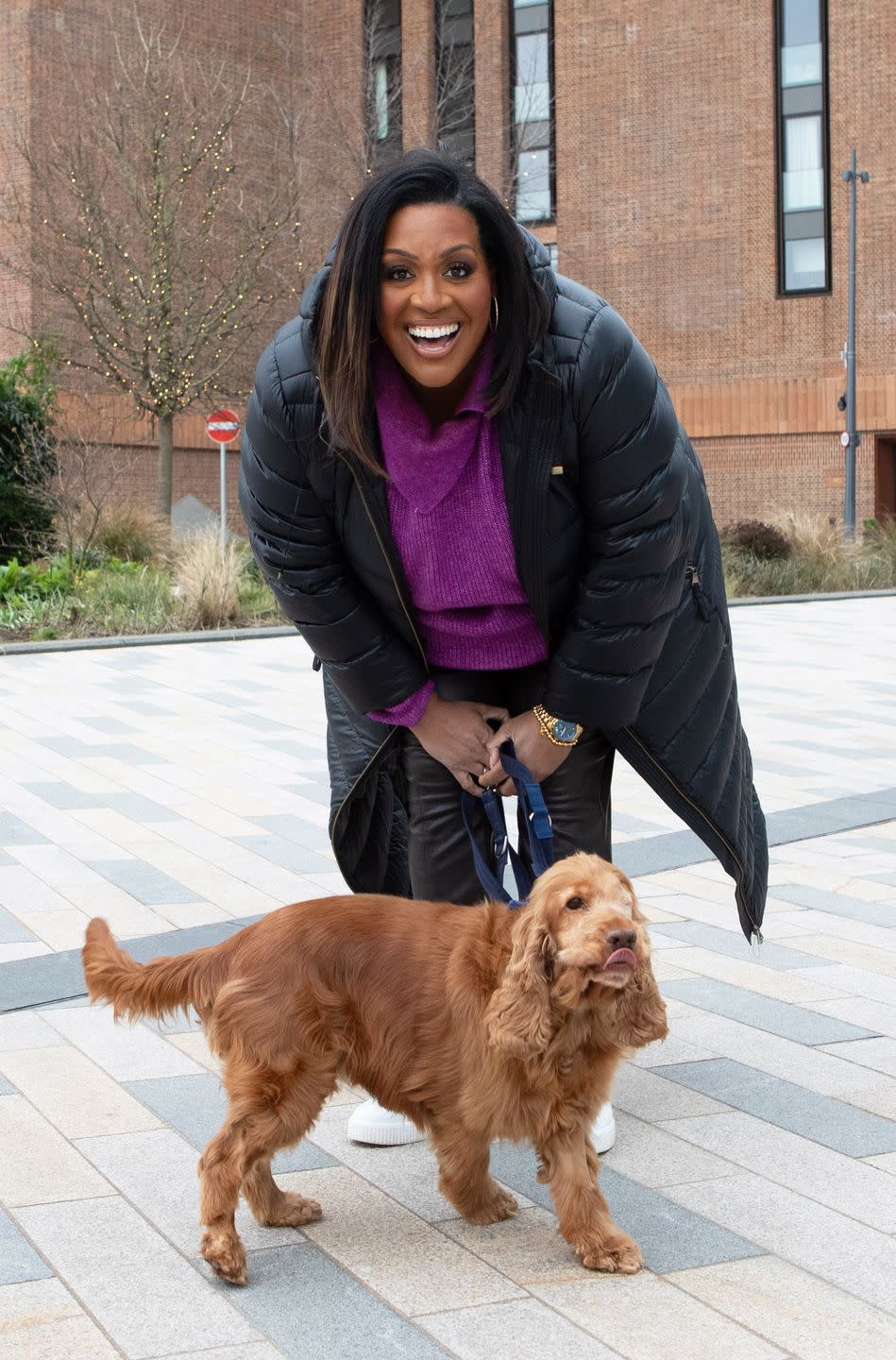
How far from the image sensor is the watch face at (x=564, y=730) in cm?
335

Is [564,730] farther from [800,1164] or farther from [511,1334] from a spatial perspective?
[511,1334]

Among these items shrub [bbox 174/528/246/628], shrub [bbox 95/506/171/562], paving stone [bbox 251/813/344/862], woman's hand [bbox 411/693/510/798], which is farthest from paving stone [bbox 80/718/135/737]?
shrub [bbox 95/506/171/562]

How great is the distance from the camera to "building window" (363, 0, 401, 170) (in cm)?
3186

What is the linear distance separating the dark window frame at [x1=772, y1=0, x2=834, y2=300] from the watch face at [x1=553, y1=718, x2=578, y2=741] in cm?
3242

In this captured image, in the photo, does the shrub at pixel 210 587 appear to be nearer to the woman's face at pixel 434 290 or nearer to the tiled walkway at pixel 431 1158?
the tiled walkway at pixel 431 1158

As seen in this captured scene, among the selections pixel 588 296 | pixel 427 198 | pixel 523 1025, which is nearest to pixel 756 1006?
pixel 523 1025

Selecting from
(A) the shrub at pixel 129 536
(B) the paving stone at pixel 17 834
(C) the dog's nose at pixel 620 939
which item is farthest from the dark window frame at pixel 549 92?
(C) the dog's nose at pixel 620 939

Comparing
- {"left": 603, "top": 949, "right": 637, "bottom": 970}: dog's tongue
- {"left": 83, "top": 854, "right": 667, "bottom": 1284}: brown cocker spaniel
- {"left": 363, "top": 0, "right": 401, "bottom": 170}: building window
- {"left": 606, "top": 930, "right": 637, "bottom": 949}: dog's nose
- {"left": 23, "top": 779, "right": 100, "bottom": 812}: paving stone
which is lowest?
{"left": 23, "top": 779, "right": 100, "bottom": 812}: paving stone

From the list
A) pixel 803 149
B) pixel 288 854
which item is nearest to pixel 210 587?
pixel 288 854

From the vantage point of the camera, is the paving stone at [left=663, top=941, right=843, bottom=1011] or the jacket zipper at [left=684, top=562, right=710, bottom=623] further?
the paving stone at [left=663, top=941, right=843, bottom=1011]

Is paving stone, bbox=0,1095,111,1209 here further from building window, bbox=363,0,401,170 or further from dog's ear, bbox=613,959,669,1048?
building window, bbox=363,0,401,170

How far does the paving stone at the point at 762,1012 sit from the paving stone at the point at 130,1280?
202cm

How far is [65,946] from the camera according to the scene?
17.0 feet

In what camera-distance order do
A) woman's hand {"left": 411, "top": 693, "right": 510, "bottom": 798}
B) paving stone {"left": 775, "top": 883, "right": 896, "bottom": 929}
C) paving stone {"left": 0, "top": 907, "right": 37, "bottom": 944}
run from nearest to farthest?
woman's hand {"left": 411, "top": 693, "right": 510, "bottom": 798} < paving stone {"left": 0, "top": 907, "right": 37, "bottom": 944} < paving stone {"left": 775, "top": 883, "right": 896, "bottom": 929}
